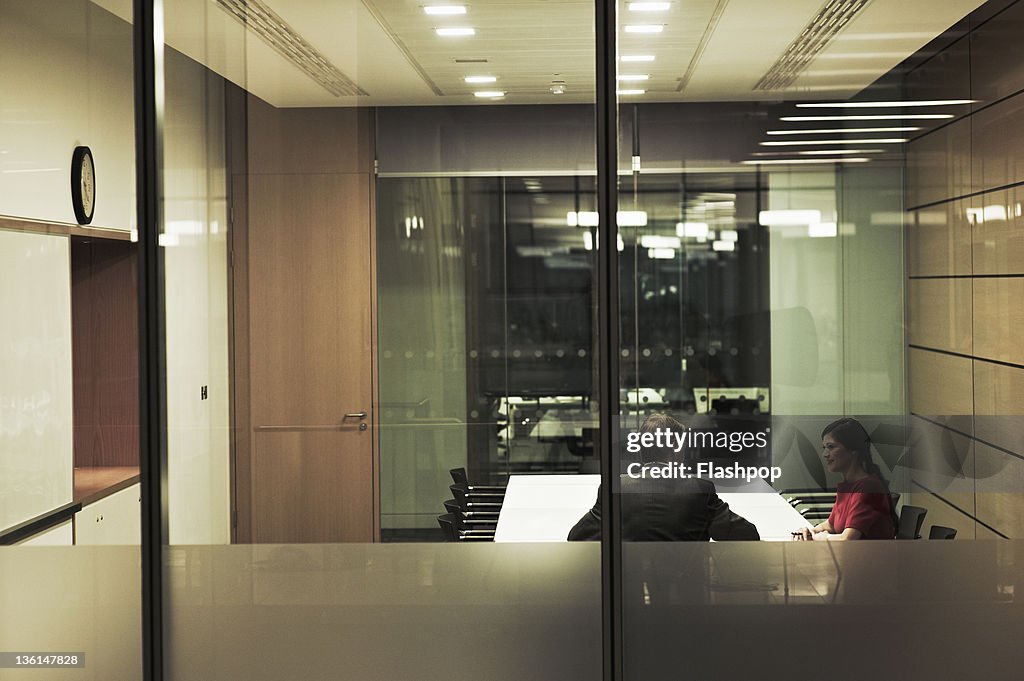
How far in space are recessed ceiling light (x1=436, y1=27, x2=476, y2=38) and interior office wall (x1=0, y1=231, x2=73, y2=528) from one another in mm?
1334

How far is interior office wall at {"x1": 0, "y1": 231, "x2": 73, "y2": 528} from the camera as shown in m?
2.83

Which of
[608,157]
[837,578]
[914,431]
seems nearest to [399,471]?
[608,157]

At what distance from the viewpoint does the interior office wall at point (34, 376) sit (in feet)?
9.28

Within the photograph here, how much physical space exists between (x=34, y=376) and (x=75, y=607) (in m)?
0.75

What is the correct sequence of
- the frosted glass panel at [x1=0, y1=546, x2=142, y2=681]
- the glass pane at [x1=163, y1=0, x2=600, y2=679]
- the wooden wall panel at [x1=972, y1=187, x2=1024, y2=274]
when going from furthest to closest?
the frosted glass panel at [x1=0, y1=546, x2=142, y2=681]
the glass pane at [x1=163, y1=0, x2=600, y2=679]
the wooden wall panel at [x1=972, y1=187, x2=1024, y2=274]

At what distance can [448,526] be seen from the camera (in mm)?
2830

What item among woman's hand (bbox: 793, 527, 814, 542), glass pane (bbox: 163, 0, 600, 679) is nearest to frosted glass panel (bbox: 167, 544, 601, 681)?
glass pane (bbox: 163, 0, 600, 679)

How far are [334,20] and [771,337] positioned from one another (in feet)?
5.45

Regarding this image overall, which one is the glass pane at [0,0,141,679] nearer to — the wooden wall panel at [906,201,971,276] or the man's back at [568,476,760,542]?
the man's back at [568,476,760,542]

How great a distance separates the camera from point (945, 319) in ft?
8.95

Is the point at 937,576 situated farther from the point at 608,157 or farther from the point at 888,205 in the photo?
the point at 608,157

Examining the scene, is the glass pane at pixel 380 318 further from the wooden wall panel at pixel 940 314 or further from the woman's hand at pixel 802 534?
the wooden wall panel at pixel 940 314

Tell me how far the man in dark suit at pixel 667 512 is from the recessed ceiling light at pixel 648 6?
123 cm

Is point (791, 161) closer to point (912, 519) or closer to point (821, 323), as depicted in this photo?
point (821, 323)
